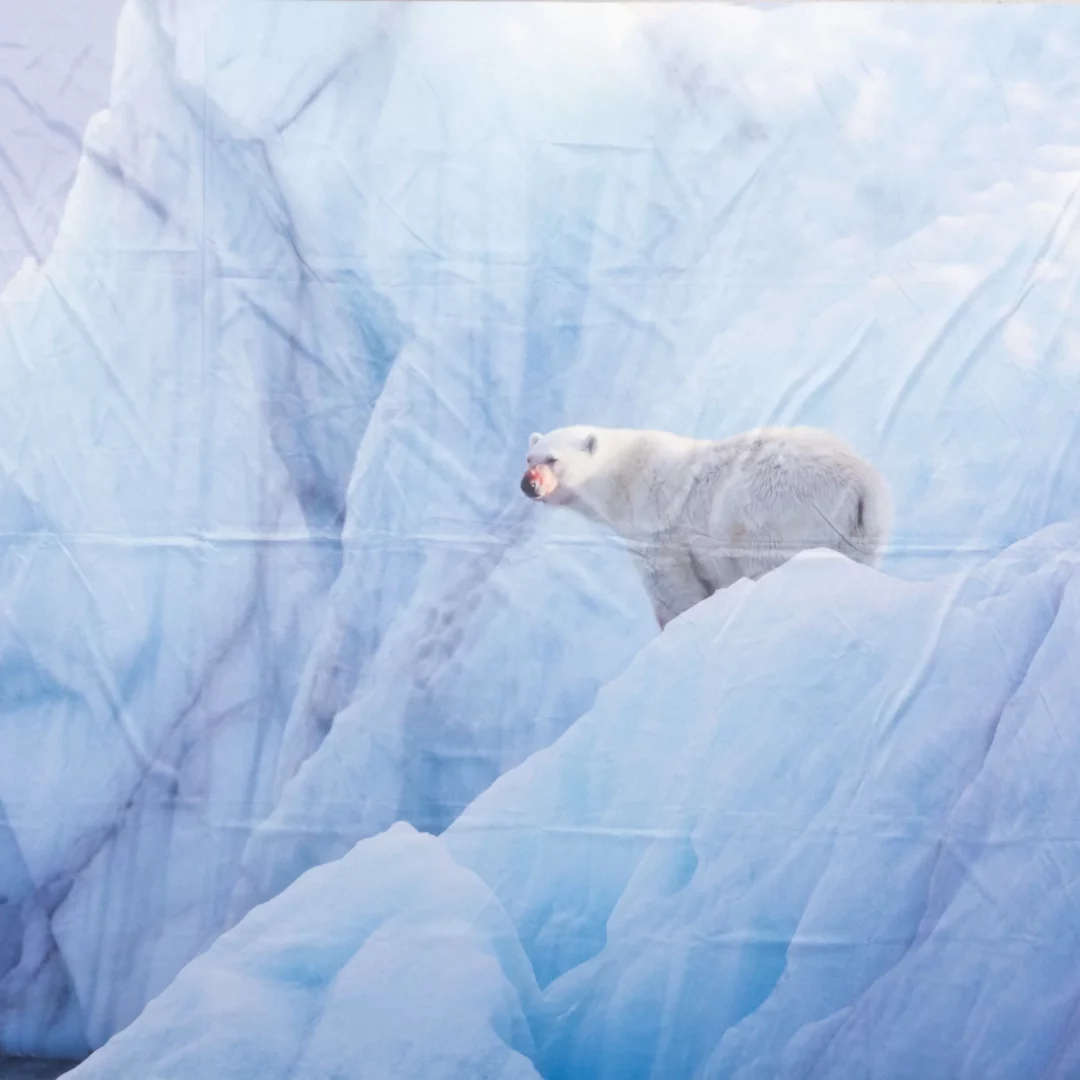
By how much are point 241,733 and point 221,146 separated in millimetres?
785

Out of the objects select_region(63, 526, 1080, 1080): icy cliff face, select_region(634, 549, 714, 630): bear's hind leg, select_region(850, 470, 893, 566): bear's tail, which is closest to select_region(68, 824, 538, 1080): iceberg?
select_region(63, 526, 1080, 1080): icy cliff face

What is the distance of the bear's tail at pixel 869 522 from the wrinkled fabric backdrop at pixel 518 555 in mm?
21

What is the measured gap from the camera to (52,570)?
1232 mm

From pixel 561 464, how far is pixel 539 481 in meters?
0.04

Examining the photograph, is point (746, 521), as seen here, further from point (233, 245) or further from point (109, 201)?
point (109, 201)

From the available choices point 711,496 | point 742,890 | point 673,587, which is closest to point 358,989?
point 742,890

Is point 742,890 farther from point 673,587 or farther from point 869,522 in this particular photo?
point 869,522

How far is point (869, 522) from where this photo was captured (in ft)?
3.99

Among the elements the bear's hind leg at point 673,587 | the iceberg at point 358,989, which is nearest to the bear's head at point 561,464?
the bear's hind leg at point 673,587

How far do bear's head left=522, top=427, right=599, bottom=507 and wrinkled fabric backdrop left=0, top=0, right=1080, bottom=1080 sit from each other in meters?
0.03

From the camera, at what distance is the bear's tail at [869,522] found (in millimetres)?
1216

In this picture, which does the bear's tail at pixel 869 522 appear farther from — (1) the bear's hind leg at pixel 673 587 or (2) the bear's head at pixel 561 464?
(2) the bear's head at pixel 561 464

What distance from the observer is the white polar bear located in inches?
47.9

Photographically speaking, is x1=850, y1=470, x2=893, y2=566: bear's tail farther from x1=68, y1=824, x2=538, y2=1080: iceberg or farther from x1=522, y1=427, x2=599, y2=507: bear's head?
x1=68, y1=824, x2=538, y2=1080: iceberg
